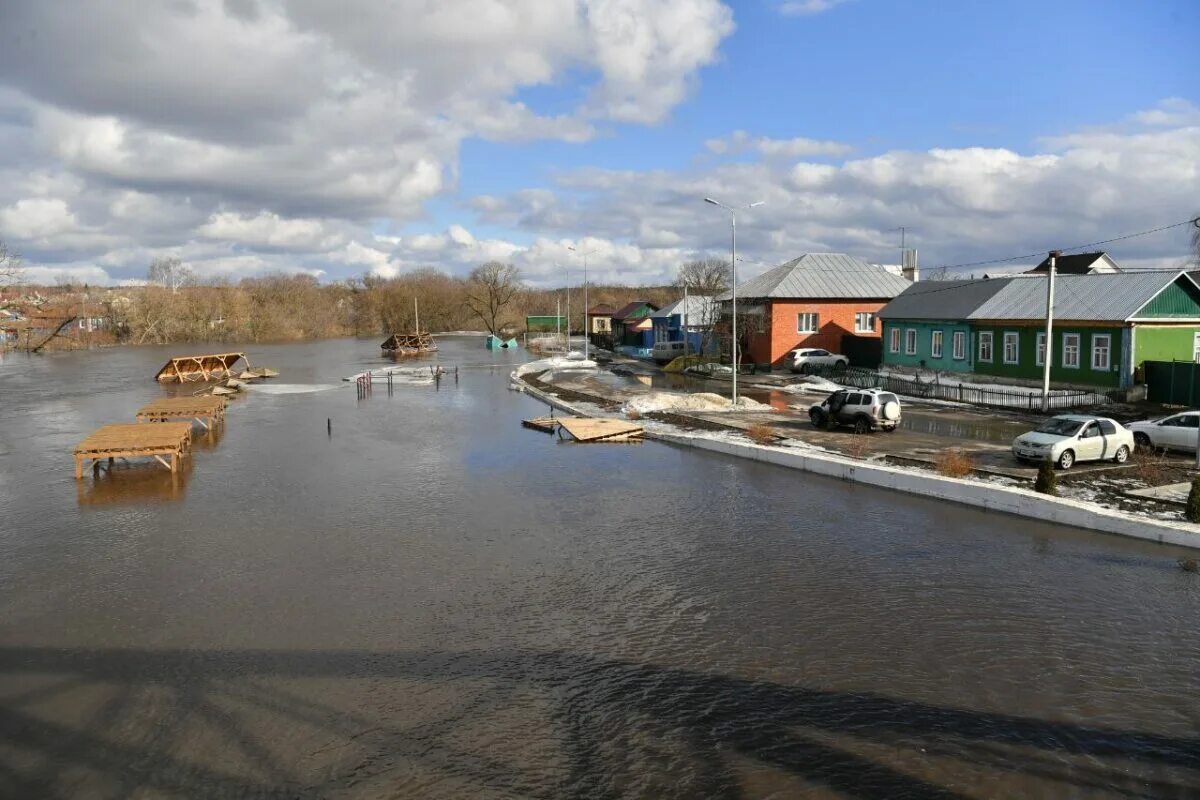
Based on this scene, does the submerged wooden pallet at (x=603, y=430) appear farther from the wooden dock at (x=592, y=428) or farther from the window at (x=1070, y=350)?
the window at (x=1070, y=350)

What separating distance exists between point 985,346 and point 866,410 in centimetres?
1624

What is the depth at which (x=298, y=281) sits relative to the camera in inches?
6319

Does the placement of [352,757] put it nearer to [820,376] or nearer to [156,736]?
[156,736]

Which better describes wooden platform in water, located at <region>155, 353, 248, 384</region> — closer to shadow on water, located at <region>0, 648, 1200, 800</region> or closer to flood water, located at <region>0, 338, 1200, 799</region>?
flood water, located at <region>0, 338, 1200, 799</region>

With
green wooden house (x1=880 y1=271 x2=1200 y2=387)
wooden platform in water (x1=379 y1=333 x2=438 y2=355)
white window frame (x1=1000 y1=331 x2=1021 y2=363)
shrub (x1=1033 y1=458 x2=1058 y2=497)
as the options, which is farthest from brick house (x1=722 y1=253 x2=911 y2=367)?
wooden platform in water (x1=379 y1=333 x2=438 y2=355)

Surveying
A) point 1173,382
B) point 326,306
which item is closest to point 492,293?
point 326,306

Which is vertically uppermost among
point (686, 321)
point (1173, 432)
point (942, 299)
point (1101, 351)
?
point (942, 299)

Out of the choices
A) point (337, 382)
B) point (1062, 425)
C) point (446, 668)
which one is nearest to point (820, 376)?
point (1062, 425)

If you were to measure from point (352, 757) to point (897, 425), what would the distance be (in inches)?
958

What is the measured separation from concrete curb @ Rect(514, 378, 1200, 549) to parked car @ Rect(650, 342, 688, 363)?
38.0 m

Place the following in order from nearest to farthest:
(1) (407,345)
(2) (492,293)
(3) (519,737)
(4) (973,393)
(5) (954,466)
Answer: (3) (519,737), (5) (954,466), (4) (973,393), (1) (407,345), (2) (492,293)

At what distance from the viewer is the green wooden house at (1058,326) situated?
33219 millimetres

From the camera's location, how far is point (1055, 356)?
36.3m

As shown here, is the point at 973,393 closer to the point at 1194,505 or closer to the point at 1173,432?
the point at 1173,432
